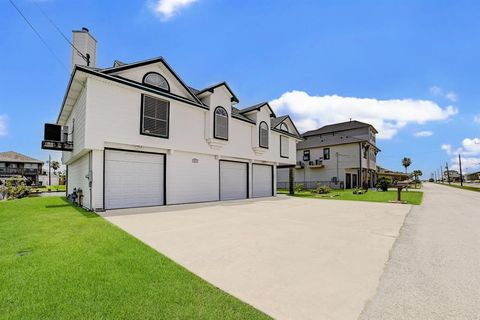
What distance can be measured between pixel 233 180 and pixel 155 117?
746 cm

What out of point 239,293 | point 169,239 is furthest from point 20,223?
point 239,293

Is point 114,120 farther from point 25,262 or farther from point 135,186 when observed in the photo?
point 25,262

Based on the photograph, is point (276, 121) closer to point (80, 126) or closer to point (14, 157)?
point (80, 126)

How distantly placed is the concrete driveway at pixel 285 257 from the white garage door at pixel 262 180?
10925 millimetres

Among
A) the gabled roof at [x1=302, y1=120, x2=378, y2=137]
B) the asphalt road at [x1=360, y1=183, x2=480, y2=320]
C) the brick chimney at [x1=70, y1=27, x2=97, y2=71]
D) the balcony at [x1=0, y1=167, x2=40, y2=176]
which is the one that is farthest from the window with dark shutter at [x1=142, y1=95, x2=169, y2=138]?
the balcony at [x1=0, y1=167, x2=40, y2=176]

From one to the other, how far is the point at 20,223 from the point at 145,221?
3568 millimetres

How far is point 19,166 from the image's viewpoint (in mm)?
48500

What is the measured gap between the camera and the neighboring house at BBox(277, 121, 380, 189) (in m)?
32.0

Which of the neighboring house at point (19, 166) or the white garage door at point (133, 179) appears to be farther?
the neighboring house at point (19, 166)

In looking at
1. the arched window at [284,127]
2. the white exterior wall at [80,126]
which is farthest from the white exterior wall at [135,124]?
the arched window at [284,127]

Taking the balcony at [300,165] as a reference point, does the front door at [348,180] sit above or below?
below

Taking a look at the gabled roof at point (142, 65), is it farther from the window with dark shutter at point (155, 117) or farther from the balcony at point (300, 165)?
the balcony at point (300, 165)

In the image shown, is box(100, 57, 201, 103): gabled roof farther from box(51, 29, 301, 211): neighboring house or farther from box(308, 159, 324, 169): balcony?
box(308, 159, 324, 169): balcony

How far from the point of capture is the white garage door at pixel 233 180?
53.5 ft
